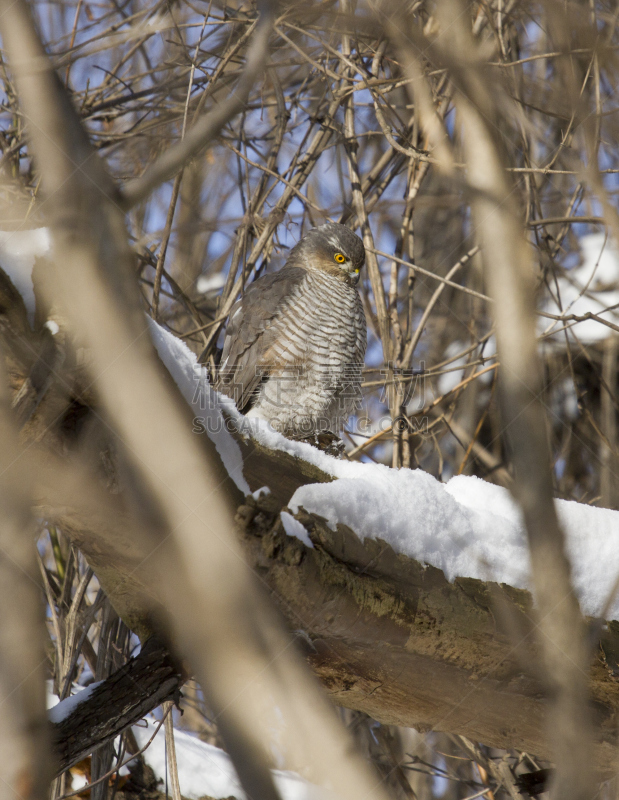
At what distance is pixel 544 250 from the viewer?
12.8 ft

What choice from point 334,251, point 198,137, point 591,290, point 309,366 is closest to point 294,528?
point 198,137

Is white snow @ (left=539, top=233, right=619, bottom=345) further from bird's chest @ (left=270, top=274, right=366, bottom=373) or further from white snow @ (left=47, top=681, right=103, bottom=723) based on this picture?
white snow @ (left=47, top=681, right=103, bottom=723)

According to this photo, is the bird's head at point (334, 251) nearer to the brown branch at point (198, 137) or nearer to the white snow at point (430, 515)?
the white snow at point (430, 515)

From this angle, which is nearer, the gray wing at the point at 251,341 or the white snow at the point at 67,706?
the white snow at the point at 67,706

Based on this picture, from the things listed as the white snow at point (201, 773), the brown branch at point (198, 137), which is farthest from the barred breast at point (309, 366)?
the brown branch at point (198, 137)

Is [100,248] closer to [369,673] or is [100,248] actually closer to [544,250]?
[369,673]

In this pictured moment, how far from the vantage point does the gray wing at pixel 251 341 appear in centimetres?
413

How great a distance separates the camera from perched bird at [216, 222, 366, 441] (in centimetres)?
414

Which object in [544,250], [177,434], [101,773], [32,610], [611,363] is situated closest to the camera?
[177,434]

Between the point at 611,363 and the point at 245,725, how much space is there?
441cm

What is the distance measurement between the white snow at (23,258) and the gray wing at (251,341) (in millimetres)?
2762

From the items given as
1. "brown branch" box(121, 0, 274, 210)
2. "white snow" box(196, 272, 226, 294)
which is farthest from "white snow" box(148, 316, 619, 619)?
"white snow" box(196, 272, 226, 294)

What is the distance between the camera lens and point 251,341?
4.15 m

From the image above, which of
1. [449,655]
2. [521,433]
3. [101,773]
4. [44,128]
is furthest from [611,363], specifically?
[44,128]
